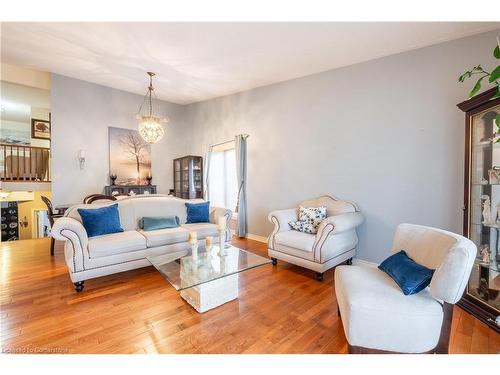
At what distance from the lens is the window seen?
5004 millimetres

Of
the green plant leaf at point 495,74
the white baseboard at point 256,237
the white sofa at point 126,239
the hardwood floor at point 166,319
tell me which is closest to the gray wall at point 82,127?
the white sofa at point 126,239

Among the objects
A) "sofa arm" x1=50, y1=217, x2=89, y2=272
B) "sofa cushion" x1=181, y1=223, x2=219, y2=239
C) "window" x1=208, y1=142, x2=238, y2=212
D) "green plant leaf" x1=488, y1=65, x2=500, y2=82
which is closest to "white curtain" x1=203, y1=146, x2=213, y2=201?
"window" x1=208, y1=142, x2=238, y2=212

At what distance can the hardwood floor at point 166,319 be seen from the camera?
162 centimetres

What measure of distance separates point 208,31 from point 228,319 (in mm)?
2985

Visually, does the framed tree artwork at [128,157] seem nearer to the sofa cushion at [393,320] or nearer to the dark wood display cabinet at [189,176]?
the dark wood display cabinet at [189,176]

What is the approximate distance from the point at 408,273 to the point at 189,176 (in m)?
4.61

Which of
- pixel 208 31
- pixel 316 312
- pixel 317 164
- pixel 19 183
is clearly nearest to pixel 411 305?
pixel 316 312

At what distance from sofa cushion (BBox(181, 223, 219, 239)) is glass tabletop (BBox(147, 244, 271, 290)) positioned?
66 centimetres

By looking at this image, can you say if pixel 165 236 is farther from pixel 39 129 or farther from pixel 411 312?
pixel 39 129

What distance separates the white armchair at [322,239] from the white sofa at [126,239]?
2.97 feet

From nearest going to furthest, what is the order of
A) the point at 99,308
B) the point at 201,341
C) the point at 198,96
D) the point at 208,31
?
the point at 201,341
the point at 99,308
the point at 208,31
the point at 198,96

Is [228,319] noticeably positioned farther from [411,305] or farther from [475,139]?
[475,139]

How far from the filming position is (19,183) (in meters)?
5.35

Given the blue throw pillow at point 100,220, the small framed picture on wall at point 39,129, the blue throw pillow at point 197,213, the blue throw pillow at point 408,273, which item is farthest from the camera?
the small framed picture on wall at point 39,129
